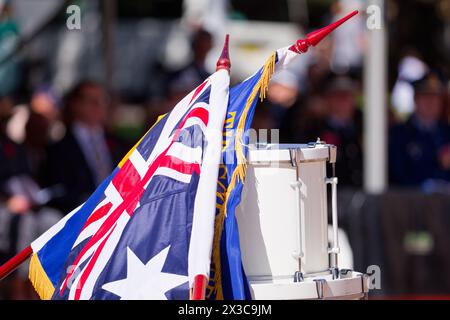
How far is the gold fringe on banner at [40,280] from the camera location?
4.32m

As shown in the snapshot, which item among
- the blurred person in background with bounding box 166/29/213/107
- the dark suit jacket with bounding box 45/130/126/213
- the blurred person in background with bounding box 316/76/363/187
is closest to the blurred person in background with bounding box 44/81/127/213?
the dark suit jacket with bounding box 45/130/126/213

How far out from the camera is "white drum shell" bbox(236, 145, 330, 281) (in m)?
4.01

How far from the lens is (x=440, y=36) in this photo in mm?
16938

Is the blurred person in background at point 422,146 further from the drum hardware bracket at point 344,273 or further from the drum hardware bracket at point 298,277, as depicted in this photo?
the drum hardware bracket at point 298,277

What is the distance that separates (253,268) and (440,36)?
44.4ft

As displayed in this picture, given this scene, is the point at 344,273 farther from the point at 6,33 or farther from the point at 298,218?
the point at 6,33

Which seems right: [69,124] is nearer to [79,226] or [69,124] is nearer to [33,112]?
[33,112]

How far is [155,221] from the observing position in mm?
3930

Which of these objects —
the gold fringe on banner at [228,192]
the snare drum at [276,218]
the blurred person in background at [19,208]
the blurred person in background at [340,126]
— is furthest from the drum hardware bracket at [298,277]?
the blurred person in background at [340,126]

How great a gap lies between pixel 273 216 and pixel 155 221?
0.45 m

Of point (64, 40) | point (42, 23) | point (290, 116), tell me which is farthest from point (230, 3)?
point (290, 116)

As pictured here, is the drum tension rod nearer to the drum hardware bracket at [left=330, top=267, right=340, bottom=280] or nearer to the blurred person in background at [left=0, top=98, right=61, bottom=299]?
the drum hardware bracket at [left=330, top=267, right=340, bottom=280]

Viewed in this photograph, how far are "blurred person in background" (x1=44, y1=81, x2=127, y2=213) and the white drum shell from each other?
13.7 ft
